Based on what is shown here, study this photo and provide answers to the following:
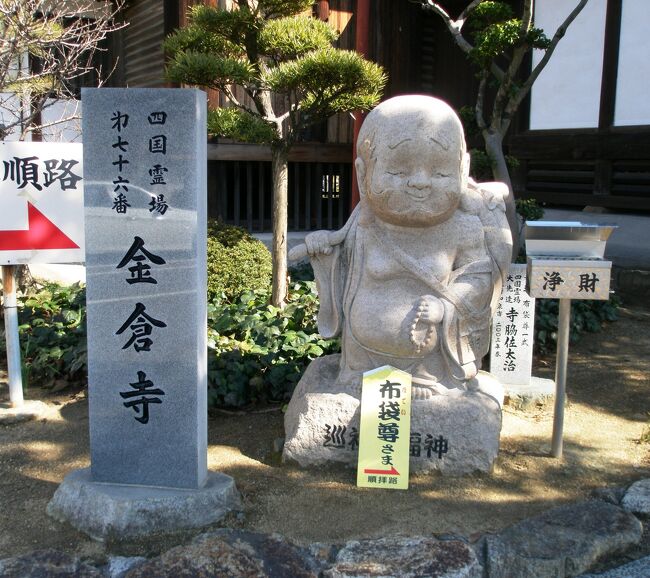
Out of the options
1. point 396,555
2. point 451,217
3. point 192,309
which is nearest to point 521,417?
point 451,217

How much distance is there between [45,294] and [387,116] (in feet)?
15.2

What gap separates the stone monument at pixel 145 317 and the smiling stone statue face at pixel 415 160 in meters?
0.92

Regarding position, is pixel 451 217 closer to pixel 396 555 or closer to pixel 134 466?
pixel 396 555

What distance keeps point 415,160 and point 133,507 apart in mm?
2013

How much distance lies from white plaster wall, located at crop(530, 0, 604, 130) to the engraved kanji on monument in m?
6.35

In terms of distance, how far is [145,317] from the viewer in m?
3.00

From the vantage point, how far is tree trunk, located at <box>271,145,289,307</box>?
20.4ft

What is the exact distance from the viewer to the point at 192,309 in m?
2.97

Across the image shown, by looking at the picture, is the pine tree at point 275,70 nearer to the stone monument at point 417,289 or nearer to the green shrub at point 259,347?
the green shrub at point 259,347

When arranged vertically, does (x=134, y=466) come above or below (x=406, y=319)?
below

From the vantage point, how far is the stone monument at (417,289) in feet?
11.2

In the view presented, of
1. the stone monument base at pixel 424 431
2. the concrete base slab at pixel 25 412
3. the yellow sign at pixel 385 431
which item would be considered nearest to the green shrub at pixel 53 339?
the concrete base slab at pixel 25 412

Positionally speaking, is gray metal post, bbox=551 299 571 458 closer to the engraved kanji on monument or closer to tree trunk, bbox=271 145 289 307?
the engraved kanji on monument

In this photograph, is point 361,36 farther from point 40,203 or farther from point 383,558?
point 383,558
